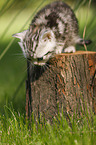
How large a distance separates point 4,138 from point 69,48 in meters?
1.55

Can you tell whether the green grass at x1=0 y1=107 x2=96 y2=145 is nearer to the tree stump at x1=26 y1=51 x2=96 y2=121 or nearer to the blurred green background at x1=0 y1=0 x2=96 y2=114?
the tree stump at x1=26 y1=51 x2=96 y2=121

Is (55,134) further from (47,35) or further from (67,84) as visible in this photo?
(47,35)

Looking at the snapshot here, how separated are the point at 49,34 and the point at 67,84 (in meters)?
0.59

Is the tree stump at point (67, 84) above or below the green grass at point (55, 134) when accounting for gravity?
above

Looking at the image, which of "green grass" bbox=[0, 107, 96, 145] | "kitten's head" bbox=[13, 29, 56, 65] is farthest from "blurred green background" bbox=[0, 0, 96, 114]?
"green grass" bbox=[0, 107, 96, 145]

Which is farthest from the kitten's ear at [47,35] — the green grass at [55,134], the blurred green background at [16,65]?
the green grass at [55,134]

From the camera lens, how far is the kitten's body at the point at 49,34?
89.0 inches

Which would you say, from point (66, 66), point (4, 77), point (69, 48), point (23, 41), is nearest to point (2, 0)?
point (23, 41)

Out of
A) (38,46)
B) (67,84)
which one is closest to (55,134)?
(67,84)

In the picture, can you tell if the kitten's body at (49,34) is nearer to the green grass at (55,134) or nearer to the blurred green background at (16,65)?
the blurred green background at (16,65)

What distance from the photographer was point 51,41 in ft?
8.16

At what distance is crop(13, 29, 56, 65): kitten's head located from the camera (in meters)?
2.23

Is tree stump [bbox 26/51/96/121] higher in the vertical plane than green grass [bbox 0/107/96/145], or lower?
higher

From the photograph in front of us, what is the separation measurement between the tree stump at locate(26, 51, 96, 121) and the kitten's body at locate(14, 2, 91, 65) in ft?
0.52
